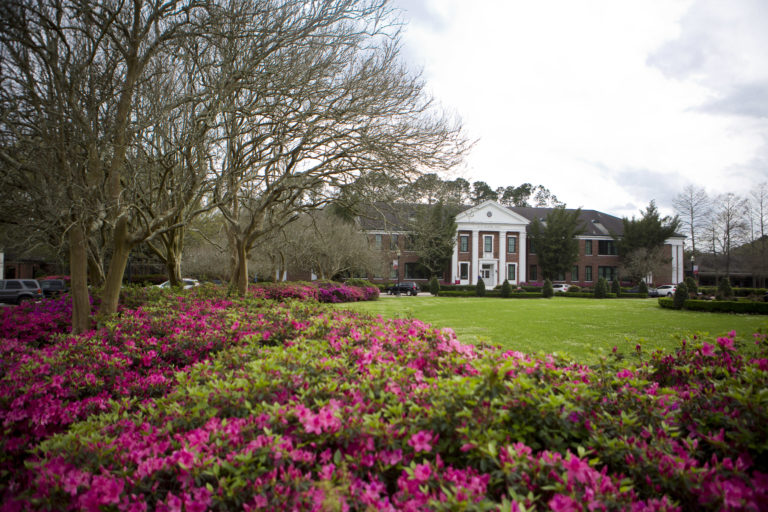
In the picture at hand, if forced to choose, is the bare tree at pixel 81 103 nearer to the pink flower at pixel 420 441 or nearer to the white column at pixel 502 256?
the pink flower at pixel 420 441

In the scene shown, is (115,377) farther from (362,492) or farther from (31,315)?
(31,315)

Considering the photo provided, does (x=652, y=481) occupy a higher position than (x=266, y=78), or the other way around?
(x=266, y=78)

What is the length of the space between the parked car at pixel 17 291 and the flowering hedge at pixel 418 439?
2550 cm

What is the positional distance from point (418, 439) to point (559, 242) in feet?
161

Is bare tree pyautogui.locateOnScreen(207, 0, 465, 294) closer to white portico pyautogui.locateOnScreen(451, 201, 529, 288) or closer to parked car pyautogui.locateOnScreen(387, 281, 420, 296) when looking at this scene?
parked car pyautogui.locateOnScreen(387, 281, 420, 296)

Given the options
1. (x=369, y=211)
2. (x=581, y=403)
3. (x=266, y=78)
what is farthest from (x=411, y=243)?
(x=581, y=403)

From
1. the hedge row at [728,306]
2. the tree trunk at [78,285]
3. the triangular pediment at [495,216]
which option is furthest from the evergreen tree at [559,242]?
the tree trunk at [78,285]

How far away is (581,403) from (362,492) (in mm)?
1320

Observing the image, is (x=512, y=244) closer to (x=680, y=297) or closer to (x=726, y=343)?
(x=680, y=297)

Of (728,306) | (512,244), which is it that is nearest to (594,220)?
(512,244)

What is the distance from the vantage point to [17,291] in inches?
887

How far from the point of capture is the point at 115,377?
3.91 meters

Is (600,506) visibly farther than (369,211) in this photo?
No

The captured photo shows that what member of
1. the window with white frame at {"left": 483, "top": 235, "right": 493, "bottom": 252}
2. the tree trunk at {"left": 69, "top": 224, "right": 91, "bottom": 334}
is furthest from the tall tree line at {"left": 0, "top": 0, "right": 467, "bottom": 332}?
the window with white frame at {"left": 483, "top": 235, "right": 493, "bottom": 252}
